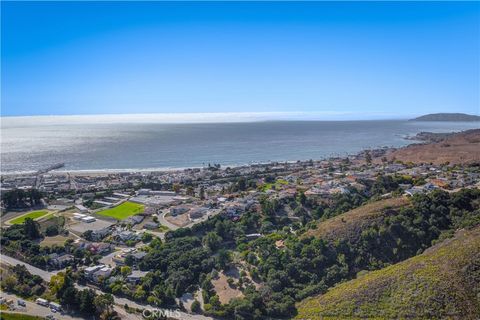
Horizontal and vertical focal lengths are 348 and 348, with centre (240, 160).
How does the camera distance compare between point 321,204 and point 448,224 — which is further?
point 321,204

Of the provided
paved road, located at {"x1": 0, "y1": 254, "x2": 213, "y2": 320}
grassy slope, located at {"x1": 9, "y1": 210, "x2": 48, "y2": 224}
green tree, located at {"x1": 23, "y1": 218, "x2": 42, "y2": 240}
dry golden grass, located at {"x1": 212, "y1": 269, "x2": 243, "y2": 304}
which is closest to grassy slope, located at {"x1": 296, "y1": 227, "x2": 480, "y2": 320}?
dry golden grass, located at {"x1": 212, "y1": 269, "x2": 243, "y2": 304}

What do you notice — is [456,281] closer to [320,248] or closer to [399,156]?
[320,248]

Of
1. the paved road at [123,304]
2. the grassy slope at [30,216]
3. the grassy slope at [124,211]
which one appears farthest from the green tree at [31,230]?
the grassy slope at [124,211]

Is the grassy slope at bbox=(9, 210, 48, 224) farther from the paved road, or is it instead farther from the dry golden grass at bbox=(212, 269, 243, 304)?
the dry golden grass at bbox=(212, 269, 243, 304)

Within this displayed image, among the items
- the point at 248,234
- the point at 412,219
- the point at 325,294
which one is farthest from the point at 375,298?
the point at 248,234

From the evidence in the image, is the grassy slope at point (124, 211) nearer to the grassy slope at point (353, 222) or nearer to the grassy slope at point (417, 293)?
the grassy slope at point (353, 222)

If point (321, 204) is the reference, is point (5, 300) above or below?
below
